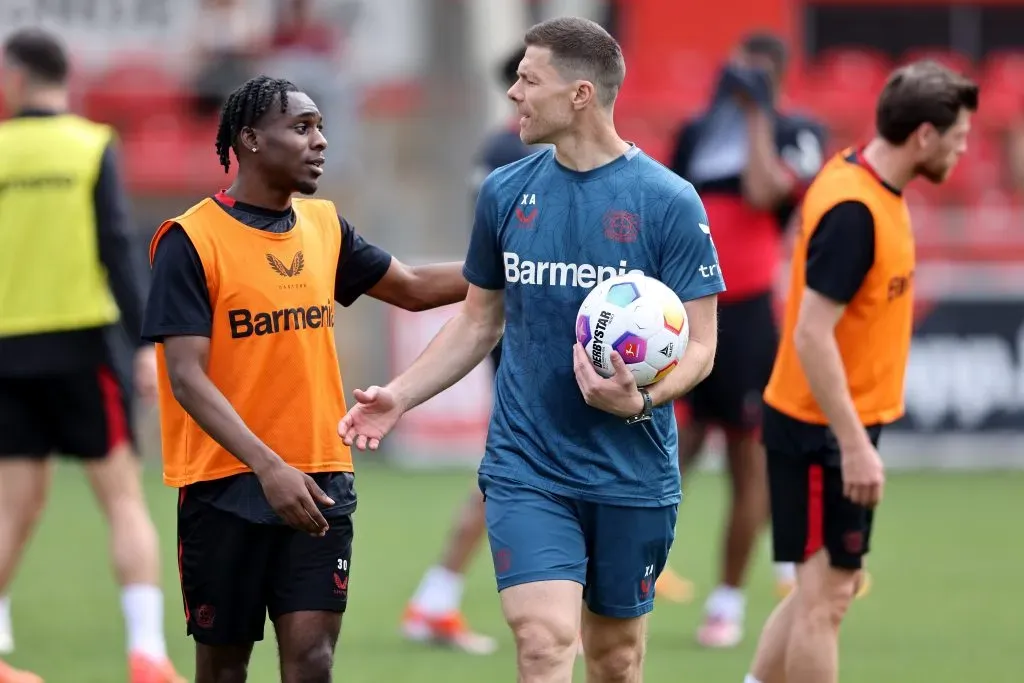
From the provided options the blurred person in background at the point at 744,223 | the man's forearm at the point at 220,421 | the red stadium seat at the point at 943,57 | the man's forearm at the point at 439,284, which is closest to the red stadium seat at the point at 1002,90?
the red stadium seat at the point at 943,57

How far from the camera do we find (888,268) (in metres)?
5.88

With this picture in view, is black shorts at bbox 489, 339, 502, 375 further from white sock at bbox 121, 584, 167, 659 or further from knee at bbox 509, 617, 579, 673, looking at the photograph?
knee at bbox 509, 617, 579, 673

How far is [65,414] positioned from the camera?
289 inches

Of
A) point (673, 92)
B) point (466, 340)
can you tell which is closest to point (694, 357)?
point (466, 340)

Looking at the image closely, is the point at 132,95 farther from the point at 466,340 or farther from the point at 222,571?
the point at 222,571

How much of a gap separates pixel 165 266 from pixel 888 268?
246 cm

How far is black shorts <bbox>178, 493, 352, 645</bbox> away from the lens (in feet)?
17.0

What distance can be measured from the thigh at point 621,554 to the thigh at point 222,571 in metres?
0.98

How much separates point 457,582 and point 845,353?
287 centimetres

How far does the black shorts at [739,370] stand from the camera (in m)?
8.80

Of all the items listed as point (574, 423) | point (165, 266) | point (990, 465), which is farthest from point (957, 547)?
point (165, 266)

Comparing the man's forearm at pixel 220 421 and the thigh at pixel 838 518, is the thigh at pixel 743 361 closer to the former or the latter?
the thigh at pixel 838 518

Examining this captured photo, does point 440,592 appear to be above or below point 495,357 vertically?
below

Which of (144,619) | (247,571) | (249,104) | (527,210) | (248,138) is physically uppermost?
(249,104)
